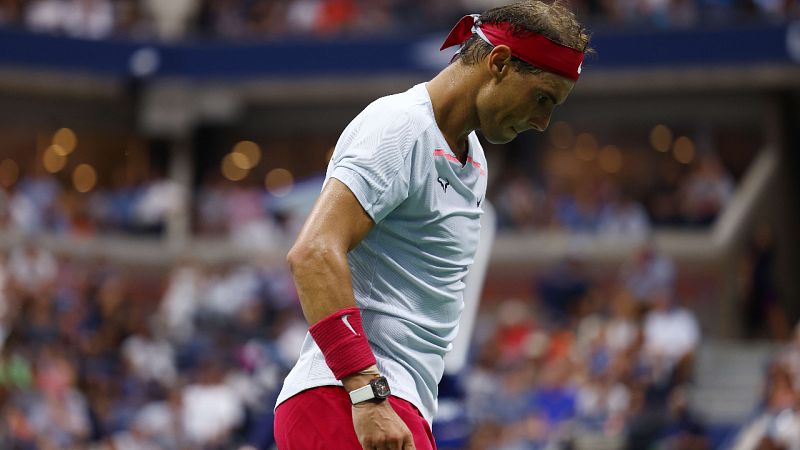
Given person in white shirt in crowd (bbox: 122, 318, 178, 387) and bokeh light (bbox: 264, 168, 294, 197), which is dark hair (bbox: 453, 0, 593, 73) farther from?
bokeh light (bbox: 264, 168, 294, 197)

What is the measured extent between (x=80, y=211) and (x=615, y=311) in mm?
11508

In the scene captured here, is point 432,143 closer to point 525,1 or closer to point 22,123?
point 525,1

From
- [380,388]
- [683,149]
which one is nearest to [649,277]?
[683,149]

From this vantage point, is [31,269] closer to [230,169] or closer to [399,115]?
[230,169]

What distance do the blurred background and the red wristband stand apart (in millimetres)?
5136

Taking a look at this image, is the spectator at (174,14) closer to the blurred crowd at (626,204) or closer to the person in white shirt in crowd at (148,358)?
the blurred crowd at (626,204)

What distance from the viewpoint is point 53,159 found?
84.6ft

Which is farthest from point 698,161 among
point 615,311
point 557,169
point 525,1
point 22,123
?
point 525,1

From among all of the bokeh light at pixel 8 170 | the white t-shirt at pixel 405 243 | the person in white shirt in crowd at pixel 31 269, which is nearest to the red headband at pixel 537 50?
the white t-shirt at pixel 405 243

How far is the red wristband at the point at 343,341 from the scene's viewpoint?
132 inches

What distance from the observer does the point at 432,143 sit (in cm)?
366

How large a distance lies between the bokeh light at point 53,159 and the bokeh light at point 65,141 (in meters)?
0.04

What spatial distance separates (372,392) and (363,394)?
0.9 inches

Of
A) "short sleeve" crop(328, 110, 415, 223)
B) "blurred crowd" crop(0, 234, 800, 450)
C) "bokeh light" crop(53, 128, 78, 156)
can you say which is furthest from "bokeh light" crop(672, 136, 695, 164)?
"short sleeve" crop(328, 110, 415, 223)
